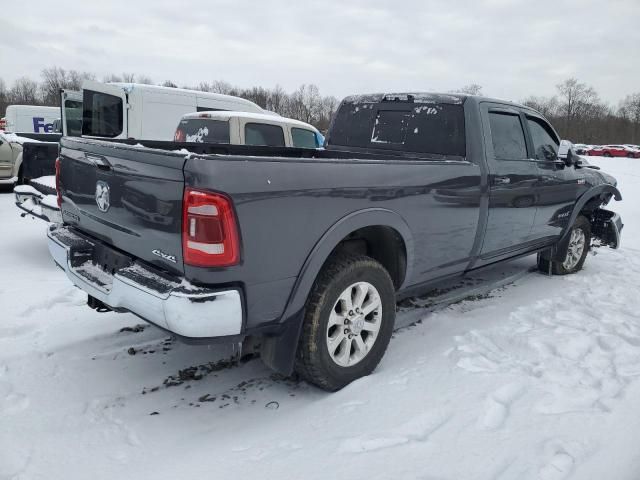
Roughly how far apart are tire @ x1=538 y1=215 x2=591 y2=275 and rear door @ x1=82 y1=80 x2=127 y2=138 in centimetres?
908

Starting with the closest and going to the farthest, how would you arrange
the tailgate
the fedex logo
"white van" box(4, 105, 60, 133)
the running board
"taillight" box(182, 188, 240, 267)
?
"taillight" box(182, 188, 240, 267), the tailgate, the running board, "white van" box(4, 105, 60, 133), the fedex logo

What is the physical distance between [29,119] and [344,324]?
26390 mm

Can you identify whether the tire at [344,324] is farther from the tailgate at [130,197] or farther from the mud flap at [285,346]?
the tailgate at [130,197]

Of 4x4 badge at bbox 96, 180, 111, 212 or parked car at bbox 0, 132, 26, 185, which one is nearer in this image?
4x4 badge at bbox 96, 180, 111, 212

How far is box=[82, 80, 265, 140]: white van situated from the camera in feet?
35.0

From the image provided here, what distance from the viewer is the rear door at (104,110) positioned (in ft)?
35.0

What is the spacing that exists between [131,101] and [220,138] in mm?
4020

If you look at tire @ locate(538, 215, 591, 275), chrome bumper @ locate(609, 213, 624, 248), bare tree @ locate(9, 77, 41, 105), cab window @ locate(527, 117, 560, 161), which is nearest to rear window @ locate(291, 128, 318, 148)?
cab window @ locate(527, 117, 560, 161)

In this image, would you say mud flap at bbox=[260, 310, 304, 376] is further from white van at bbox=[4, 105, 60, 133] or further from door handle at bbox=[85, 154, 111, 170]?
white van at bbox=[4, 105, 60, 133]

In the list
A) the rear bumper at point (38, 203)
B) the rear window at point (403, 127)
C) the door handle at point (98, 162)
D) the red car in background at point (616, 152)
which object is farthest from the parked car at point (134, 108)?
the red car in background at point (616, 152)

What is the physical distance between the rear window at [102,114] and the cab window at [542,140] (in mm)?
A: 9032

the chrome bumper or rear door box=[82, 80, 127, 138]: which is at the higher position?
rear door box=[82, 80, 127, 138]

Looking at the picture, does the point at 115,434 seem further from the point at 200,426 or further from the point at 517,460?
the point at 517,460

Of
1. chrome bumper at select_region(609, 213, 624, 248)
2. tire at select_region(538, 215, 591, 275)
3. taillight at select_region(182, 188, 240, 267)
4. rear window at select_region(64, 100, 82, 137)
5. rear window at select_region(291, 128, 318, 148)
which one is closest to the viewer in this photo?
taillight at select_region(182, 188, 240, 267)
